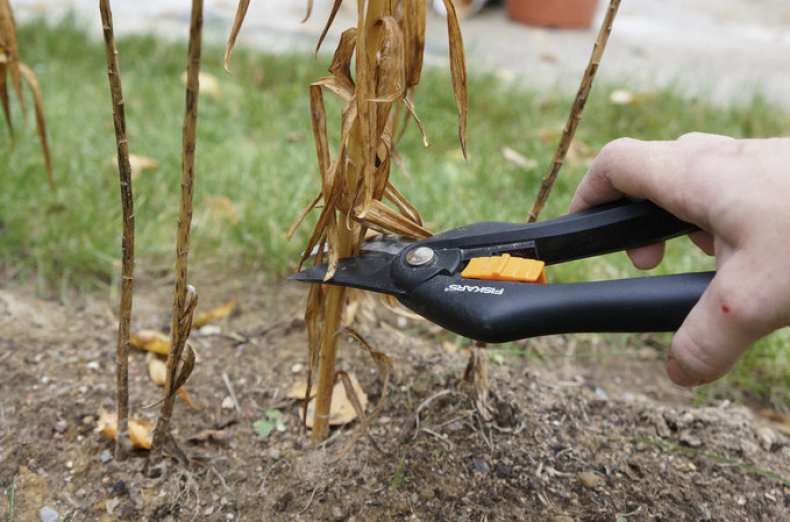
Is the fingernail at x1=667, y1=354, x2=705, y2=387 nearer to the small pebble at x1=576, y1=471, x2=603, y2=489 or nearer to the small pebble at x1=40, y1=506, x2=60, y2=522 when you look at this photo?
the small pebble at x1=576, y1=471, x2=603, y2=489

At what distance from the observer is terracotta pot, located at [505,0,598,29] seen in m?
4.24

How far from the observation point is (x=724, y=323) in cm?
81

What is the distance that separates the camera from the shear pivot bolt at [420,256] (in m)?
1.04

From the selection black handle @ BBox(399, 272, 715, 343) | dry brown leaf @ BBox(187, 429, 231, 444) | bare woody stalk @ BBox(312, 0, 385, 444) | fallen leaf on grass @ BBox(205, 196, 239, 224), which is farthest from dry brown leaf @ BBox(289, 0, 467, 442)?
fallen leaf on grass @ BBox(205, 196, 239, 224)

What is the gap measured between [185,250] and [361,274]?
236 millimetres

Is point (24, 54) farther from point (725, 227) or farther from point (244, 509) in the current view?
point (725, 227)

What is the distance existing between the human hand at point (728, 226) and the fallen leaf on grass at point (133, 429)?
839mm

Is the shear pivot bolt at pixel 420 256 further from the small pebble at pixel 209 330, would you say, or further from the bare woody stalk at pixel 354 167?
the small pebble at pixel 209 330

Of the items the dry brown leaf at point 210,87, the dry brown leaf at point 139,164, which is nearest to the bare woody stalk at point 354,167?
the dry brown leaf at point 139,164

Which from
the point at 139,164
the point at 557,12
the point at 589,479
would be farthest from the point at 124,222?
the point at 557,12

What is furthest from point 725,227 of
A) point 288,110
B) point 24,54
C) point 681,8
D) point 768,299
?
point 681,8

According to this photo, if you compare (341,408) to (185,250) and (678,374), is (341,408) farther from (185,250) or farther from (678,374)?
(678,374)

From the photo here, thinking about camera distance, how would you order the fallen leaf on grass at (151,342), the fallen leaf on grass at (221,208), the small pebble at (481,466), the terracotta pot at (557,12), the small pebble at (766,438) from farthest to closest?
1. the terracotta pot at (557,12)
2. the fallen leaf on grass at (221,208)
3. the fallen leaf on grass at (151,342)
4. the small pebble at (766,438)
5. the small pebble at (481,466)

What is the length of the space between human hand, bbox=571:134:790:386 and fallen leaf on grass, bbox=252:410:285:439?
0.74 meters
